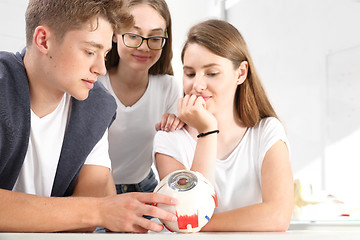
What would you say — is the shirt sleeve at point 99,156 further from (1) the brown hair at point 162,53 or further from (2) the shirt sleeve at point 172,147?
(1) the brown hair at point 162,53

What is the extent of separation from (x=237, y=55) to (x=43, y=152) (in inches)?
26.8

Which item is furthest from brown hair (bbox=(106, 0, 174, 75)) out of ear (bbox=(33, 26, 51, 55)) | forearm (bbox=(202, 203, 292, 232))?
forearm (bbox=(202, 203, 292, 232))

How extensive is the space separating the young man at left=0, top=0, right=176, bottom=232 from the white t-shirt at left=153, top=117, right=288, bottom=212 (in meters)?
0.24

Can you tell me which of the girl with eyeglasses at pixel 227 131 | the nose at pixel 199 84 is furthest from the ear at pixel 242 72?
the nose at pixel 199 84

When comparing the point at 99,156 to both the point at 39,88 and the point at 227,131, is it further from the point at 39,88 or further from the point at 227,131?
the point at 227,131

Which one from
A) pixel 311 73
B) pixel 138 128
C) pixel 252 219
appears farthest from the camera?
pixel 311 73

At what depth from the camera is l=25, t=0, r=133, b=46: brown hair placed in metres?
1.11

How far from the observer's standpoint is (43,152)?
4.00ft

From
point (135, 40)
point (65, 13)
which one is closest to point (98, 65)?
point (65, 13)

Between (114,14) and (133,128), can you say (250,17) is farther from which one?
(114,14)

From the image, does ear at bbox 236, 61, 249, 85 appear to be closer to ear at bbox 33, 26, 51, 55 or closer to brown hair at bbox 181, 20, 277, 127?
brown hair at bbox 181, 20, 277, 127

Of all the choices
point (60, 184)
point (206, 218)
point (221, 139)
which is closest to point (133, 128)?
point (221, 139)

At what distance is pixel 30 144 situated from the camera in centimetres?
121

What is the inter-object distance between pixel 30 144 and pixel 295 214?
103cm
